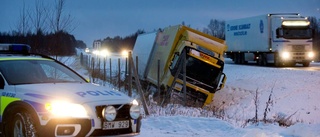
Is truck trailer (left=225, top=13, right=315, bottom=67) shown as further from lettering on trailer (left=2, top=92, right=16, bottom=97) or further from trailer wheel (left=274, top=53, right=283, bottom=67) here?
lettering on trailer (left=2, top=92, right=16, bottom=97)

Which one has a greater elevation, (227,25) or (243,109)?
(227,25)

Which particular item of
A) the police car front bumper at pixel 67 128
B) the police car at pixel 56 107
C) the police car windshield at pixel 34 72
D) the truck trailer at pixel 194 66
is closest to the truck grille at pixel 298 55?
the truck trailer at pixel 194 66

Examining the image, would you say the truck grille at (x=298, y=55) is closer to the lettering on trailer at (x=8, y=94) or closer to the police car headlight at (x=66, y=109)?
the lettering on trailer at (x=8, y=94)

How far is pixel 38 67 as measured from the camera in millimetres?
8477

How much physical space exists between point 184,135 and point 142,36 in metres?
18.4

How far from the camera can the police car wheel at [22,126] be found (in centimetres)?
690

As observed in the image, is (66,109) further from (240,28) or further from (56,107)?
(240,28)

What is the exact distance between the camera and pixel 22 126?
23.4ft

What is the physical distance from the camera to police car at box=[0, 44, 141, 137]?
6.75 metres

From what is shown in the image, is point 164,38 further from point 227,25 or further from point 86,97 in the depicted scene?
point 227,25

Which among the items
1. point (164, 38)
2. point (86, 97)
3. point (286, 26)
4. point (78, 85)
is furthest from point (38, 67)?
point (286, 26)

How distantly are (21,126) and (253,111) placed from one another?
40.8ft

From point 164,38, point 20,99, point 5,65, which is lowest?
point 20,99

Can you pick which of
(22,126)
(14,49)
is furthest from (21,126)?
(14,49)
